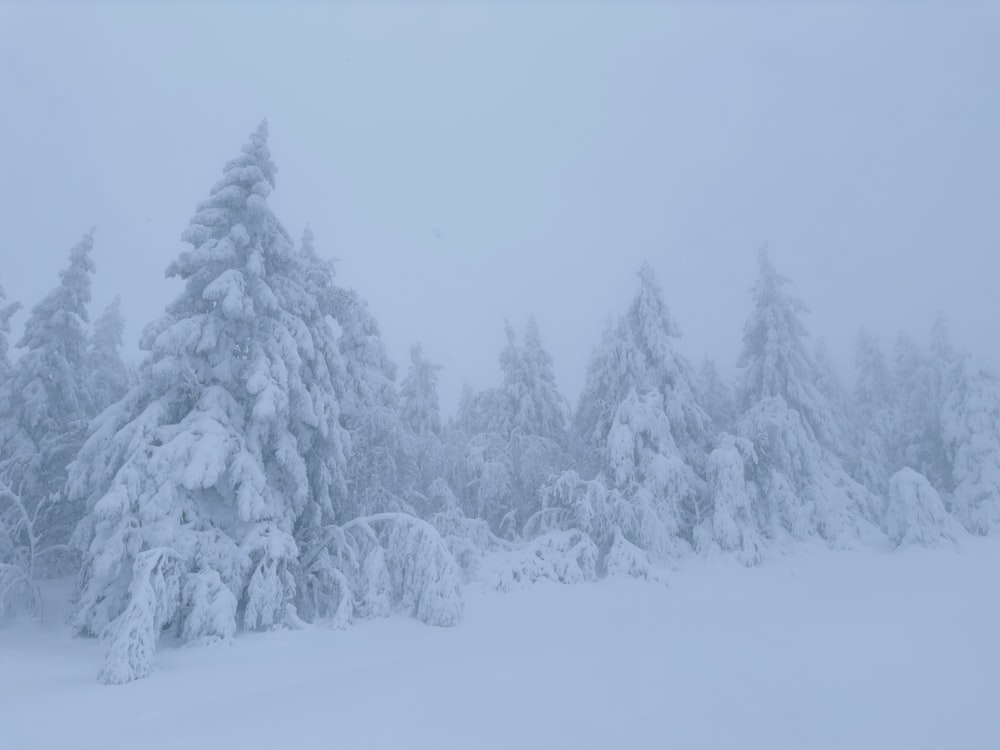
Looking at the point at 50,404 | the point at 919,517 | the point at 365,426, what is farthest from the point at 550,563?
the point at 50,404

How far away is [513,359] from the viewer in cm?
2828

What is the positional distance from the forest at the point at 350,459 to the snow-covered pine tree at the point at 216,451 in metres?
0.05

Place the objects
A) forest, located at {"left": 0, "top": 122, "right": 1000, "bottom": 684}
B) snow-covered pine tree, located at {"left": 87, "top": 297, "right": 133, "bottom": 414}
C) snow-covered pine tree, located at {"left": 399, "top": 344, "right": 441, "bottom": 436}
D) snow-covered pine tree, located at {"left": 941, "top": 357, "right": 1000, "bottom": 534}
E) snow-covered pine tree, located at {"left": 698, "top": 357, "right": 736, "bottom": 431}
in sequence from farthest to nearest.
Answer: snow-covered pine tree, located at {"left": 399, "top": 344, "right": 441, "bottom": 436} → snow-covered pine tree, located at {"left": 698, "top": 357, "right": 736, "bottom": 431} → snow-covered pine tree, located at {"left": 941, "top": 357, "right": 1000, "bottom": 534} → snow-covered pine tree, located at {"left": 87, "top": 297, "right": 133, "bottom": 414} → forest, located at {"left": 0, "top": 122, "right": 1000, "bottom": 684}

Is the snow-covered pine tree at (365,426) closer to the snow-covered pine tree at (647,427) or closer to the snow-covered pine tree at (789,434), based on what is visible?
the snow-covered pine tree at (647,427)

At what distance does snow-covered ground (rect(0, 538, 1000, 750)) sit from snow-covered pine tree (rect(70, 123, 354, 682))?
98 centimetres

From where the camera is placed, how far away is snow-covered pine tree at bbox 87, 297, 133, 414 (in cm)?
2247

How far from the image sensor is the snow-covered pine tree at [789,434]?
20.8 m

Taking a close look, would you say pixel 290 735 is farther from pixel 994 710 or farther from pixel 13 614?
pixel 13 614

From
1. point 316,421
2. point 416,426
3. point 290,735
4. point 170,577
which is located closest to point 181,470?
point 170,577

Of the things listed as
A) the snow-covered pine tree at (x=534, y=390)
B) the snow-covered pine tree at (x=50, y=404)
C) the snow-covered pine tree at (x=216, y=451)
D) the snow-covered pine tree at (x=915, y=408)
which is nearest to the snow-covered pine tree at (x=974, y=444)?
the snow-covered pine tree at (x=915, y=408)

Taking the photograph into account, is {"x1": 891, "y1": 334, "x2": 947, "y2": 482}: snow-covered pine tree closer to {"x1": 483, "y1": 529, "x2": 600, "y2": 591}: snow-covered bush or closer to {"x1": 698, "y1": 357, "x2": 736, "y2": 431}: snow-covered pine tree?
{"x1": 698, "y1": 357, "x2": 736, "y2": 431}: snow-covered pine tree

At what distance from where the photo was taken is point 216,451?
10.9 meters

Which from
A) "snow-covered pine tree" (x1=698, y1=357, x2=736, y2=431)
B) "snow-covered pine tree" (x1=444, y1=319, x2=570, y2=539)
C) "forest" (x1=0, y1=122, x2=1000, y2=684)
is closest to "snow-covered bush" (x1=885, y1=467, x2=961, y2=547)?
"forest" (x1=0, y1=122, x2=1000, y2=684)

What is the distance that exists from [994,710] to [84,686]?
38.7 ft
